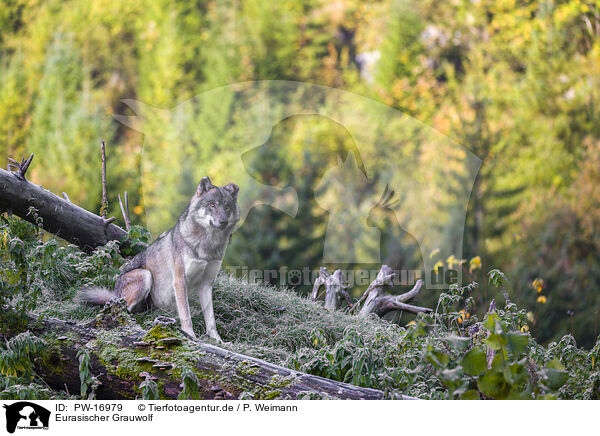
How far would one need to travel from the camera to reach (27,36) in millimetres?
12398

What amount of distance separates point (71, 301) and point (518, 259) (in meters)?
6.36

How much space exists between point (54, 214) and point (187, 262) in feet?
4.11

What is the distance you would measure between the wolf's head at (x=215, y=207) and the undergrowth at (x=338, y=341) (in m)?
0.69

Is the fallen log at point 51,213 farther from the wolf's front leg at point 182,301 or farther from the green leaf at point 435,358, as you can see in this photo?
the green leaf at point 435,358

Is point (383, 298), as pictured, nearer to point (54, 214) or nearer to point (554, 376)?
point (54, 214)

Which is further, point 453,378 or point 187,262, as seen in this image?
point 187,262

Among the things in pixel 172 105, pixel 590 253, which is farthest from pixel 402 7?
pixel 590 253

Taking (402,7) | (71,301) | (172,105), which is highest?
(402,7)

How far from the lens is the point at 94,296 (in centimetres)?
386

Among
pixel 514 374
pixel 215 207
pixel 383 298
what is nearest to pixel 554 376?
pixel 514 374

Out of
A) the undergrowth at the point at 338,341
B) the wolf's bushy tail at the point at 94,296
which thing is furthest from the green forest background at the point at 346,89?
the wolf's bushy tail at the point at 94,296

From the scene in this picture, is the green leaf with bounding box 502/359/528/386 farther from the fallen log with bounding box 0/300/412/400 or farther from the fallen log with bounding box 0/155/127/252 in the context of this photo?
the fallen log with bounding box 0/155/127/252

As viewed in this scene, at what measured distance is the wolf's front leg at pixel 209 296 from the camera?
3723 mm

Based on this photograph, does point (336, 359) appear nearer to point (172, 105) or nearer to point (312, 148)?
point (312, 148)
